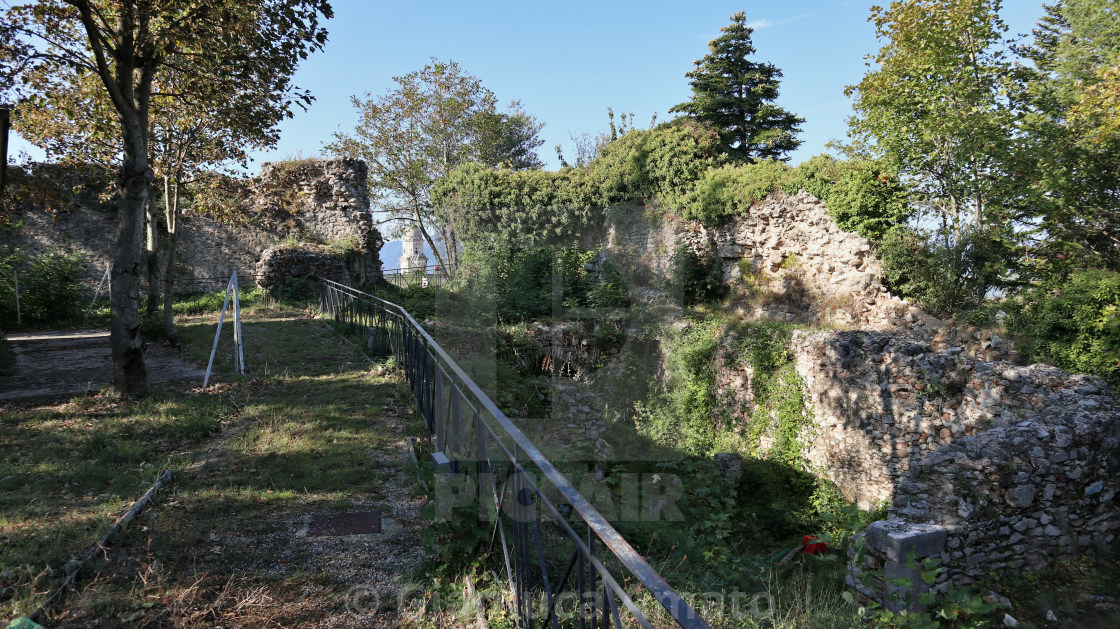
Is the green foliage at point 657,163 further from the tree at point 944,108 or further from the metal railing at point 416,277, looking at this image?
the metal railing at point 416,277

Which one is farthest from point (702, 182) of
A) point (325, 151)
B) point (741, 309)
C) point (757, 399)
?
point (325, 151)

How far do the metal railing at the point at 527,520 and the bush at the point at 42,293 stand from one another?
10.4 m

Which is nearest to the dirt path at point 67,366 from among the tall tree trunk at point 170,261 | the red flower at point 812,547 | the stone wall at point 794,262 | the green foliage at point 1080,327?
the tall tree trunk at point 170,261

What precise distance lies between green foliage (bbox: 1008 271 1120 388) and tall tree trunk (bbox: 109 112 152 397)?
1121 cm

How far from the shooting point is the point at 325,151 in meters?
25.4

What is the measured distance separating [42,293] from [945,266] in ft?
57.1

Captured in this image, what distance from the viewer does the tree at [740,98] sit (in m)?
21.3

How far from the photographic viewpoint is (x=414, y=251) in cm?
3684

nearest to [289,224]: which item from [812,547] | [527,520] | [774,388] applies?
[774,388]

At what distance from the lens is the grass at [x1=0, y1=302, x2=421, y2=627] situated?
106 inches

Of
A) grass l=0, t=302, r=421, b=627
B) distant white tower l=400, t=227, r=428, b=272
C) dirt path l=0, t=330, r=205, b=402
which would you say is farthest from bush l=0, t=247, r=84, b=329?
distant white tower l=400, t=227, r=428, b=272

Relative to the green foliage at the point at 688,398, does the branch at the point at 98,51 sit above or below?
above

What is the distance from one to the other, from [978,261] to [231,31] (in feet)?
36.6

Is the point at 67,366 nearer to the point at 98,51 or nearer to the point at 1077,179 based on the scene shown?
the point at 98,51
